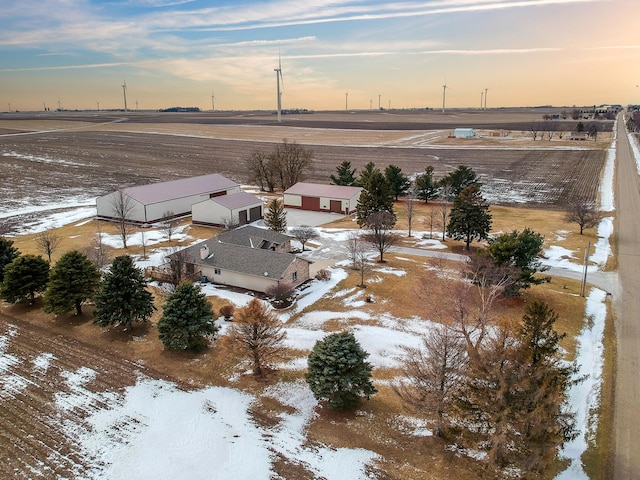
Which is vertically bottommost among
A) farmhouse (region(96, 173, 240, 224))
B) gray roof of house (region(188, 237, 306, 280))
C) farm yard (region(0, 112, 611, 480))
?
farm yard (region(0, 112, 611, 480))

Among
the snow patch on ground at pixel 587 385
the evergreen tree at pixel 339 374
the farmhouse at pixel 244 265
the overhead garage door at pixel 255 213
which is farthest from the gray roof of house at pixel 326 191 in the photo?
the evergreen tree at pixel 339 374

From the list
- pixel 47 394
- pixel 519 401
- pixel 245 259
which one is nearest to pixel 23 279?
pixel 47 394

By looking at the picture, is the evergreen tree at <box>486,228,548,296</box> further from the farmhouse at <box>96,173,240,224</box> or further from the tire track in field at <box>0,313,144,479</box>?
the farmhouse at <box>96,173,240,224</box>

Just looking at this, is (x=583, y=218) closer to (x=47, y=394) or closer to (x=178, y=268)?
(x=178, y=268)

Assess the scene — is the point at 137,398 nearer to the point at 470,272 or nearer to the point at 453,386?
the point at 453,386

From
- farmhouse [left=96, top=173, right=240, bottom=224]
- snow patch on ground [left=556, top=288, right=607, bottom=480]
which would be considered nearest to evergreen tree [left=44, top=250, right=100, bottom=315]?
farmhouse [left=96, top=173, right=240, bottom=224]
